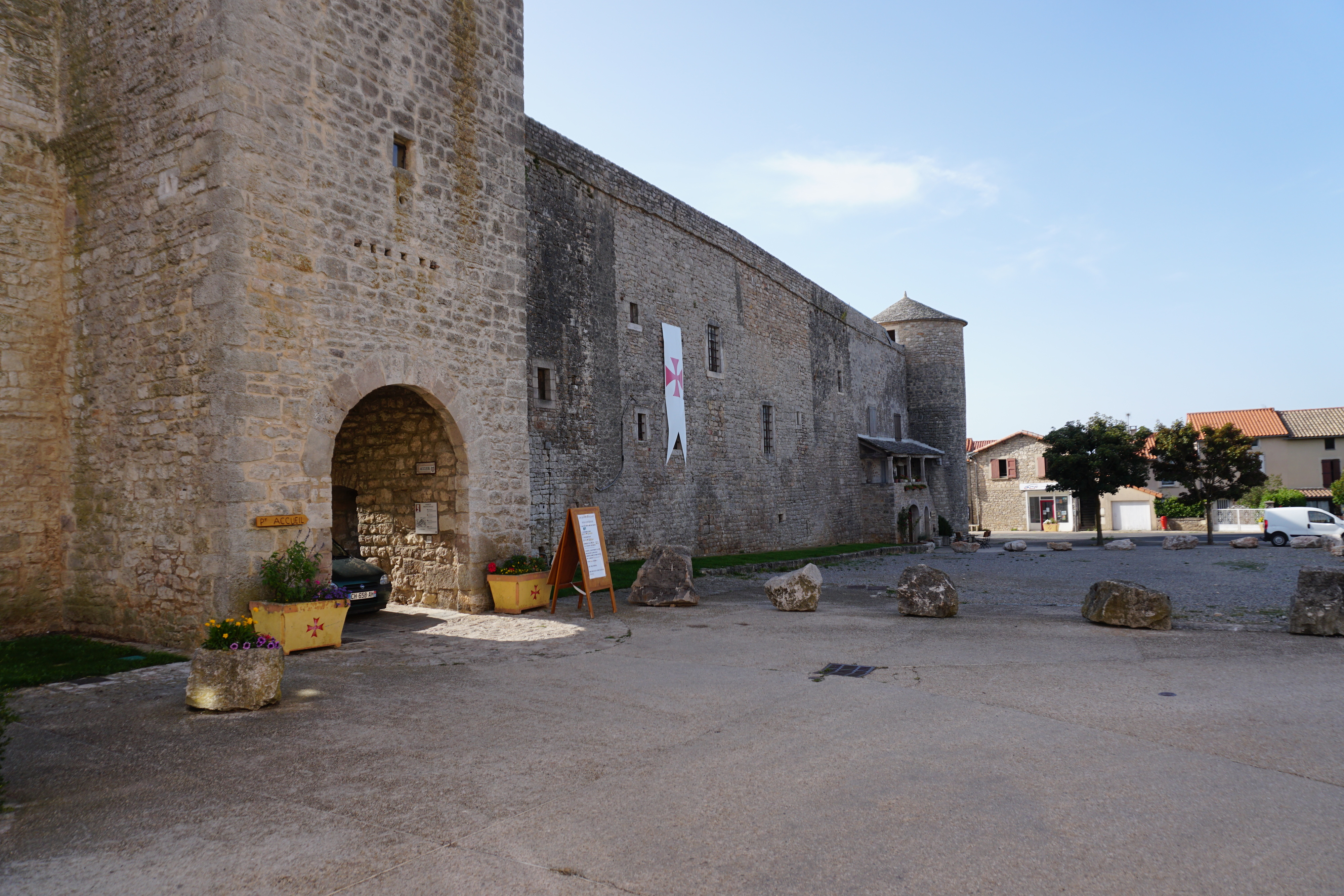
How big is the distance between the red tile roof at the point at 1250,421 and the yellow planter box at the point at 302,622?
161ft

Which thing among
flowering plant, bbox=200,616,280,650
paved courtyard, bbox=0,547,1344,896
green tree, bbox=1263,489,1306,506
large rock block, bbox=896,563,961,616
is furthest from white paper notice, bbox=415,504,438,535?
green tree, bbox=1263,489,1306,506

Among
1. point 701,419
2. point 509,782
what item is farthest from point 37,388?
point 701,419

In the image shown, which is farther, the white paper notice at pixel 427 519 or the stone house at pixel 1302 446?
the stone house at pixel 1302 446


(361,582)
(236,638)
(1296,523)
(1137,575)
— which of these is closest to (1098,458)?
(1296,523)

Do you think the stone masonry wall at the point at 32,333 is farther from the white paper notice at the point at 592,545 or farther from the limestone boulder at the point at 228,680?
the white paper notice at the point at 592,545

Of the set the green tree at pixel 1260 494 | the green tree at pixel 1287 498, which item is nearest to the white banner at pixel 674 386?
the green tree at pixel 1260 494

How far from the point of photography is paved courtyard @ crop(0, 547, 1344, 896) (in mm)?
2920

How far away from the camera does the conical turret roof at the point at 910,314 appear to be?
34656mm

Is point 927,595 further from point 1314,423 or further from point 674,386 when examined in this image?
point 1314,423

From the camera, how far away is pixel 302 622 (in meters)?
7.09

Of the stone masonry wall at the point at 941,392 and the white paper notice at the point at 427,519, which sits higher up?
the stone masonry wall at the point at 941,392

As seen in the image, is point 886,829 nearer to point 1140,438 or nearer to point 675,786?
point 675,786

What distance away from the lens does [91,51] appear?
8.01 meters

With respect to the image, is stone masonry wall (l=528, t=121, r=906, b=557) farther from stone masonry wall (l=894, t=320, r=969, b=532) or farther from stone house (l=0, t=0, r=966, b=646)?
stone masonry wall (l=894, t=320, r=969, b=532)
